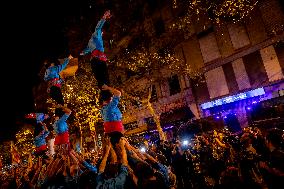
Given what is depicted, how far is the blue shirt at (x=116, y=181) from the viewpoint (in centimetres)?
408

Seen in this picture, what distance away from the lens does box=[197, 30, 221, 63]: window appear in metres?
23.7

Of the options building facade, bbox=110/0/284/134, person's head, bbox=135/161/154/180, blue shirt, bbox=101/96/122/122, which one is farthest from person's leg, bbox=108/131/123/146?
building facade, bbox=110/0/284/134

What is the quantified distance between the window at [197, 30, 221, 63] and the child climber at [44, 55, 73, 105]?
62.0 ft

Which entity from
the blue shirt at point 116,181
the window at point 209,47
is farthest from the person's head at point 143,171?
the window at point 209,47

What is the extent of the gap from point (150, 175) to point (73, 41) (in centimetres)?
2700

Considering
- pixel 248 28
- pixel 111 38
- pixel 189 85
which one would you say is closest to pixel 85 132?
pixel 111 38

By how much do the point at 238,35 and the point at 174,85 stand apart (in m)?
8.09

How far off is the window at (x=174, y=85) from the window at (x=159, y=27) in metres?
5.19

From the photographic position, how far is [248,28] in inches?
840

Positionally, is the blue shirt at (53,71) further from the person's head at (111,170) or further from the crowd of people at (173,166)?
the person's head at (111,170)

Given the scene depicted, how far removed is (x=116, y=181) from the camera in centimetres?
412

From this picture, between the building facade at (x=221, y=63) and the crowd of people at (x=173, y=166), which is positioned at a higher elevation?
the building facade at (x=221, y=63)

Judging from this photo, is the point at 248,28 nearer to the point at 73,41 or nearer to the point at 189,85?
the point at 189,85

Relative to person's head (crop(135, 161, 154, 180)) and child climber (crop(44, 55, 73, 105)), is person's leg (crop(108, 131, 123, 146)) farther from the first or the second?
child climber (crop(44, 55, 73, 105))
